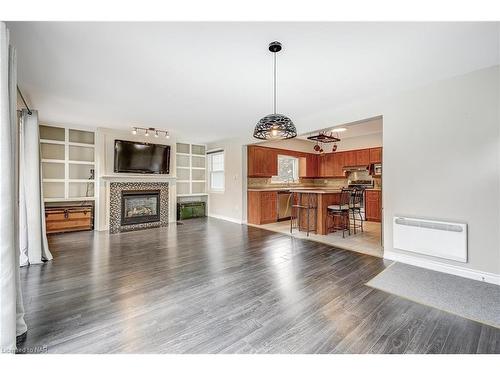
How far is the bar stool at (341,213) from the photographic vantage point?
4.99 m

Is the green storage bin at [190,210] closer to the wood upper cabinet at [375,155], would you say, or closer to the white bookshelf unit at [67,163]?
the white bookshelf unit at [67,163]

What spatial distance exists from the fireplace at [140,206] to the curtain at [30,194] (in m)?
2.62

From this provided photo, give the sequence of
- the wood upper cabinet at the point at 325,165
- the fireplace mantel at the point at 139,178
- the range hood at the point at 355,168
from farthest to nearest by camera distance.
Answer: the wood upper cabinet at the point at 325,165 < the range hood at the point at 355,168 < the fireplace mantel at the point at 139,178

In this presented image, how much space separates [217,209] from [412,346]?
655cm

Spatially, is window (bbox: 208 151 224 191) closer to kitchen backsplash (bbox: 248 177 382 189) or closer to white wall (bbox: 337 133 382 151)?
kitchen backsplash (bbox: 248 177 382 189)

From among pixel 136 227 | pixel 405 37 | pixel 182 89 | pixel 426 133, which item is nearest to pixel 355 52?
pixel 405 37

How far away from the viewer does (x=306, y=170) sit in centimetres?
822

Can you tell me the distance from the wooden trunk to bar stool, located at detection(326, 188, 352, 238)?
19.2 feet

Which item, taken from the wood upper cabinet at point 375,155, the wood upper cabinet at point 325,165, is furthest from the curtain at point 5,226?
the wood upper cabinet at point 325,165

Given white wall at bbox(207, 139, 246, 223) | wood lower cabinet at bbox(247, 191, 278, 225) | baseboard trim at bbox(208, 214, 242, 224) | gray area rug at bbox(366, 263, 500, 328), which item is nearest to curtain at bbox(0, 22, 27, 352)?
gray area rug at bbox(366, 263, 500, 328)

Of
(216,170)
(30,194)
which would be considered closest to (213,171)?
(216,170)

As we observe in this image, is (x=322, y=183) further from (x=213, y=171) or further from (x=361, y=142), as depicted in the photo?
(x=213, y=171)

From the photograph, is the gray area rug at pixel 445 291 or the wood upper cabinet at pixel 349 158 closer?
the gray area rug at pixel 445 291

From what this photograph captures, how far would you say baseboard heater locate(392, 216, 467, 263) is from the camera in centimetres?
288
